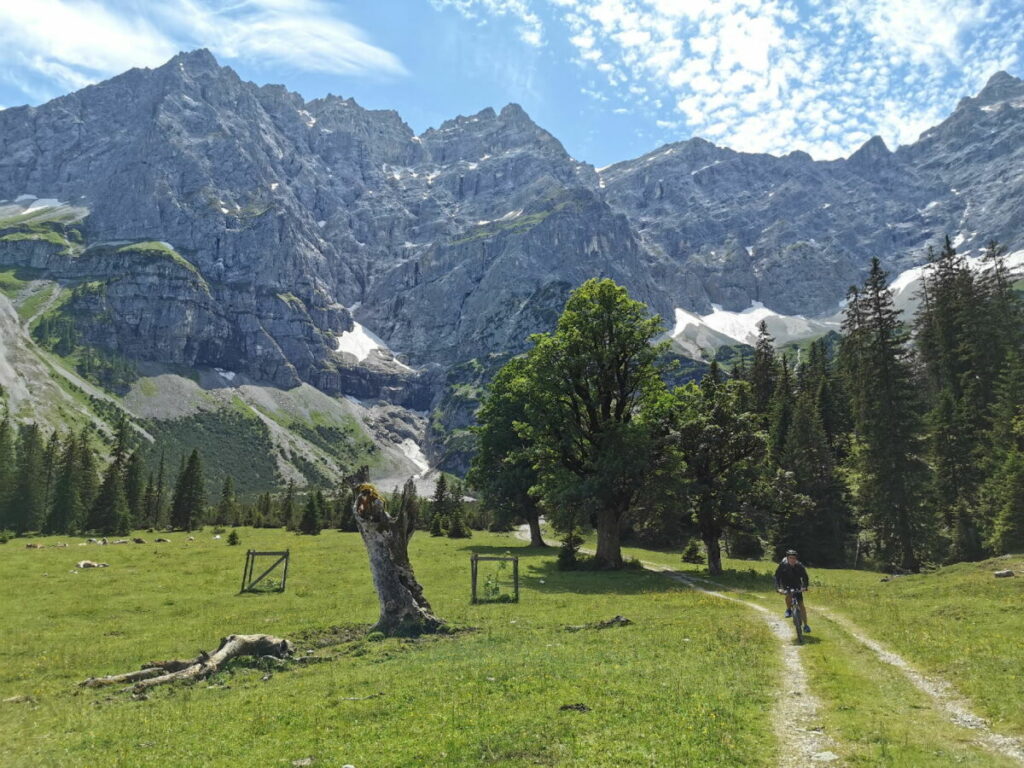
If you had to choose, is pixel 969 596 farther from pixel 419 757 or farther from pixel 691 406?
pixel 419 757

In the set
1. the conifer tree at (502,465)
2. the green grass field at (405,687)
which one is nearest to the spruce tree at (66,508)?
the conifer tree at (502,465)

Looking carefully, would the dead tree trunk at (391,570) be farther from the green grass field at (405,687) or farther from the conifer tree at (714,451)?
the conifer tree at (714,451)

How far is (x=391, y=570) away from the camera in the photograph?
2373 cm

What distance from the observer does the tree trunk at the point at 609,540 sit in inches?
1695

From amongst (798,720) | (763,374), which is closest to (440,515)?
(763,374)

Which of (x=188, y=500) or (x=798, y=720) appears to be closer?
(x=798, y=720)

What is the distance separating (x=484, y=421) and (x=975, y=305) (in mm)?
53341

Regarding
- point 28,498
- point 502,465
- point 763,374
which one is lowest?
point 28,498

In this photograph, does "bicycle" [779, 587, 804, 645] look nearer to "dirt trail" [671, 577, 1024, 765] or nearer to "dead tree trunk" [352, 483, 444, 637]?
"dirt trail" [671, 577, 1024, 765]

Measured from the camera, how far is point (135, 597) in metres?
33.4

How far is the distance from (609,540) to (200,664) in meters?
29.7

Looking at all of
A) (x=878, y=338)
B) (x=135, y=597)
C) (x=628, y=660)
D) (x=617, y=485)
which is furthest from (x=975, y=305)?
(x=135, y=597)

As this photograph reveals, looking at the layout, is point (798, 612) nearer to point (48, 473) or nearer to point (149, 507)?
point (149, 507)

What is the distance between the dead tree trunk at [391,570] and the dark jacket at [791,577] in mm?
12408
